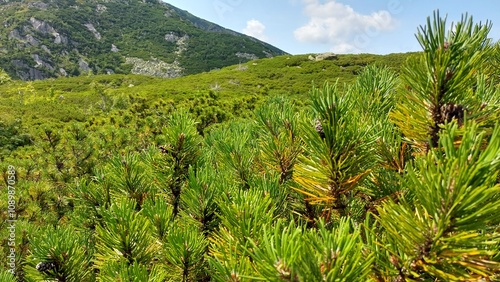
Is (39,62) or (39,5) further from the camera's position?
(39,5)

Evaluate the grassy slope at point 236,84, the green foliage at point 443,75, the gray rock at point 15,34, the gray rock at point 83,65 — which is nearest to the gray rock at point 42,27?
the gray rock at point 15,34

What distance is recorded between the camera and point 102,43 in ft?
434

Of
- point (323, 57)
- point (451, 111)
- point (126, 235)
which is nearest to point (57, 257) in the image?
point (126, 235)

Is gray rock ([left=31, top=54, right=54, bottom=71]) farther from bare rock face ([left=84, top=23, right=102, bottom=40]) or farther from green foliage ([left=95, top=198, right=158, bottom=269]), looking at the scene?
green foliage ([left=95, top=198, right=158, bottom=269])

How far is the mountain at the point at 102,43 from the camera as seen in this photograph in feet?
367

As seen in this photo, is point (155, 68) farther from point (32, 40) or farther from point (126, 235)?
point (126, 235)

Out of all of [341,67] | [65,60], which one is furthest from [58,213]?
[65,60]

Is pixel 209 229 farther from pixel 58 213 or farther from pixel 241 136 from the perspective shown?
pixel 58 213

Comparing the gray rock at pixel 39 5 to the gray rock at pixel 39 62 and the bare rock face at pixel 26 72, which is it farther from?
the bare rock face at pixel 26 72

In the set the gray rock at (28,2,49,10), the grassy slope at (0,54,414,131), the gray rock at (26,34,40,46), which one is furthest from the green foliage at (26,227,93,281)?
the gray rock at (28,2,49,10)

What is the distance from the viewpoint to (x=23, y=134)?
57.5ft

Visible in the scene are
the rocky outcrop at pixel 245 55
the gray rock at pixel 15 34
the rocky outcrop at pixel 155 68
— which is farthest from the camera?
the rocky outcrop at pixel 245 55

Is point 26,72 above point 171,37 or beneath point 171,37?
beneath

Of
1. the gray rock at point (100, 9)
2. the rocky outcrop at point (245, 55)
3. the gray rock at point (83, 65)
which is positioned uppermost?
the rocky outcrop at point (245, 55)
